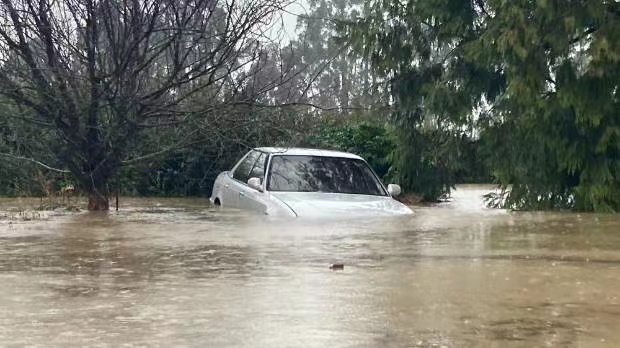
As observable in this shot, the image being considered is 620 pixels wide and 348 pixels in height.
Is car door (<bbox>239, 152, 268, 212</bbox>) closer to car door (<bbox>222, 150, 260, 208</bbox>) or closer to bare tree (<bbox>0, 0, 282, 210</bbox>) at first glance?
car door (<bbox>222, 150, 260, 208</bbox>)

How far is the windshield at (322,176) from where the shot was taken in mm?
10609

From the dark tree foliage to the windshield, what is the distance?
288 cm

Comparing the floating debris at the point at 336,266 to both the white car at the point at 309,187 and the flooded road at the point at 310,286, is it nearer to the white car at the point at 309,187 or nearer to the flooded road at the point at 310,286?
the flooded road at the point at 310,286

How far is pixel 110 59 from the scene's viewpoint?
10039 mm

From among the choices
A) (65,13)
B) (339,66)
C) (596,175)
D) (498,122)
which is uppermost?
(339,66)

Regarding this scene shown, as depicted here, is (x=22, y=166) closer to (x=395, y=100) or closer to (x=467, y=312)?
(x=395, y=100)

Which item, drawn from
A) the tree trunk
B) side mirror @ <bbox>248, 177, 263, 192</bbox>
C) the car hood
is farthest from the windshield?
the tree trunk

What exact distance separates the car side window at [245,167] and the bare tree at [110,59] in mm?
1284

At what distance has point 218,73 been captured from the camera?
→ 11008 mm

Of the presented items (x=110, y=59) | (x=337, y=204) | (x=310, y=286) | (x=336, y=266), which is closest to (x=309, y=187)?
(x=337, y=204)

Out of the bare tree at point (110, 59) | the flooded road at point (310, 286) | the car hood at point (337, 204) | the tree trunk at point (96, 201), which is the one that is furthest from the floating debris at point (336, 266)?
the tree trunk at point (96, 201)

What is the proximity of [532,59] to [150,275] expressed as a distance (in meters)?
8.32

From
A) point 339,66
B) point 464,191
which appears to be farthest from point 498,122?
point 339,66

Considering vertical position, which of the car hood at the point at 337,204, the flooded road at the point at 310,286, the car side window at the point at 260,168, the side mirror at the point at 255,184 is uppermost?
the car side window at the point at 260,168
